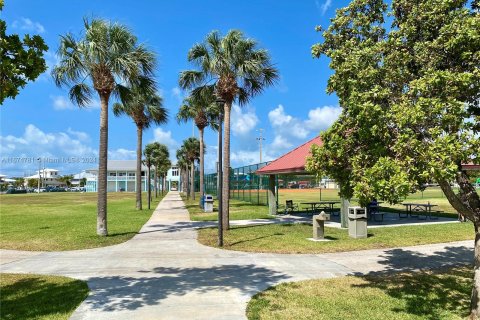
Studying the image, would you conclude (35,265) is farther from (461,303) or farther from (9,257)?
(461,303)

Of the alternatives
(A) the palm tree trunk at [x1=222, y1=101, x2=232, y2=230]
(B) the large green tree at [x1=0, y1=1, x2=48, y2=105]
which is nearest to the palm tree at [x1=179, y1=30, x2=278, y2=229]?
(A) the palm tree trunk at [x1=222, y1=101, x2=232, y2=230]

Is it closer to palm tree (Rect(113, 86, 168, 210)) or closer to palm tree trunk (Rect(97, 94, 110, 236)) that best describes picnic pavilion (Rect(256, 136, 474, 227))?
palm tree trunk (Rect(97, 94, 110, 236))

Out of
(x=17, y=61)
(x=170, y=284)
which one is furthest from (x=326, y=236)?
(x=17, y=61)

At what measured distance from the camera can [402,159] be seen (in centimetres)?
527

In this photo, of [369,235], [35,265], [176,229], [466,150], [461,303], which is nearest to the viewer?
[466,150]

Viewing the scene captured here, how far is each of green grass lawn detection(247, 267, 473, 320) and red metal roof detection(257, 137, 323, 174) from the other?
9.73m

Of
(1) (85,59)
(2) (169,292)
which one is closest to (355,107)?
(2) (169,292)

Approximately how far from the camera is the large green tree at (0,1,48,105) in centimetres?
458

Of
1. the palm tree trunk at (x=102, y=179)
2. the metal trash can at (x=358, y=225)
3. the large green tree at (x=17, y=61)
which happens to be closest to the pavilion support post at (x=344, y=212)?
the metal trash can at (x=358, y=225)

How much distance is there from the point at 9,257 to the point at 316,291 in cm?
847

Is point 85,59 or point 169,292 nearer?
point 169,292

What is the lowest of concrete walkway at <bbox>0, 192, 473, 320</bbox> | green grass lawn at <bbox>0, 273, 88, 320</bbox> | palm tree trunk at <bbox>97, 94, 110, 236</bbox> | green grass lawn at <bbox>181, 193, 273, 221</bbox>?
concrete walkway at <bbox>0, 192, 473, 320</bbox>

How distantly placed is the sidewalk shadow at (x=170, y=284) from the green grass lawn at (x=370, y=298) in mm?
669

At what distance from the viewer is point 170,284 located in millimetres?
7672
